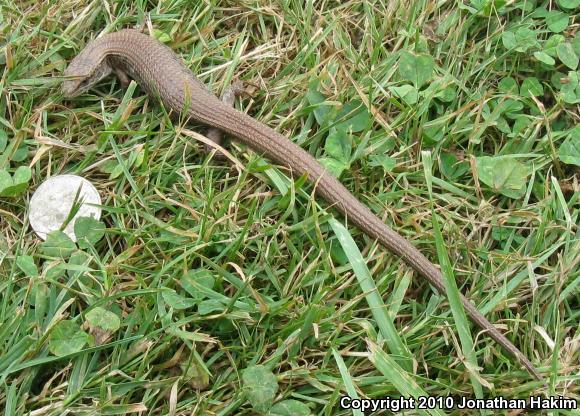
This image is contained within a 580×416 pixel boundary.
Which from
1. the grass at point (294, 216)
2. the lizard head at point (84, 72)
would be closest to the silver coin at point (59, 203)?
the grass at point (294, 216)

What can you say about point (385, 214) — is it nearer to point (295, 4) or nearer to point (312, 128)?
point (312, 128)

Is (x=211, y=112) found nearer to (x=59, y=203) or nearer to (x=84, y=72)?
(x=84, y=72)

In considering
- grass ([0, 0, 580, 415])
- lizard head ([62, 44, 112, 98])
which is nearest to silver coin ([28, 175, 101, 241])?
grass ([0, 0, 580, 415])

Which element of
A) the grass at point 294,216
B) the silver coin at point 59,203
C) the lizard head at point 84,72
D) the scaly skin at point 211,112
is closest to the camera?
the grass at point 294,216

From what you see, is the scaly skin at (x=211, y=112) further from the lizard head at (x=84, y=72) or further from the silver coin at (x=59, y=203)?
the silver coin at (x=59, y=203)

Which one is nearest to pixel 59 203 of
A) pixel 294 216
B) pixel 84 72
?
pixel 84 72

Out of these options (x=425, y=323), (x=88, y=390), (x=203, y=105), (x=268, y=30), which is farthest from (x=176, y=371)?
(x=268, y=30)

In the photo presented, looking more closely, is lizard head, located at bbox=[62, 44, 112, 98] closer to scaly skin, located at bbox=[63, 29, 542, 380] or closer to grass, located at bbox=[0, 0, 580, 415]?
scaly skin, located at bbox=[63, 29, 542, 380]

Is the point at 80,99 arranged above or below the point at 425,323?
above
